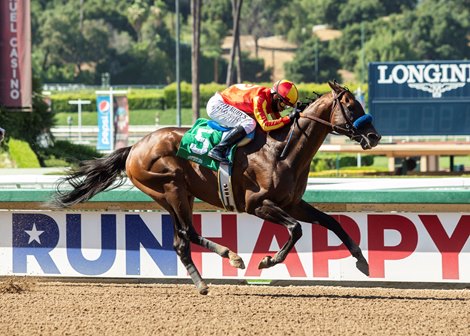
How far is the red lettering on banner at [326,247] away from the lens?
943cm

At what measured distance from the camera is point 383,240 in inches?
369

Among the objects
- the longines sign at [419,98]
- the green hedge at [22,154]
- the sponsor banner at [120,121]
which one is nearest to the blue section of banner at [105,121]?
the sponsor banner at [120,121]

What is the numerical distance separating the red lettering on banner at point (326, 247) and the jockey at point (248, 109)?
49.4 inches

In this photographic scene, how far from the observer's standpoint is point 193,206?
9734 millimetres

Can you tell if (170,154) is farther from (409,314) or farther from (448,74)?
(448,74)

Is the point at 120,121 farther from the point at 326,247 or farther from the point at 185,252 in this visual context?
the point at 185,252

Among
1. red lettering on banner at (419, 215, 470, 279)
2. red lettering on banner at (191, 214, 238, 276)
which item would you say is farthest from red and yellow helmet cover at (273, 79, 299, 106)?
red lettering on banner at (419, 215, 470, 279)

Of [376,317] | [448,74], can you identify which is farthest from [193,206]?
[448,74]

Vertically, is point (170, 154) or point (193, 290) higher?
point (170, 154)

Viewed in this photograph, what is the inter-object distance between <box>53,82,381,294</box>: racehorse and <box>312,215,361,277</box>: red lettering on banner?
0.83m

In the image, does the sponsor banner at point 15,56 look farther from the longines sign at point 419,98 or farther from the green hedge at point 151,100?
the green hedge at point 151,100

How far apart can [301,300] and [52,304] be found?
1930 mm

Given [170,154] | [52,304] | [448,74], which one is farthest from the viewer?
[448,74]

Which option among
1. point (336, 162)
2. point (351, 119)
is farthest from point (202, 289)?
point (336, 162)
